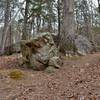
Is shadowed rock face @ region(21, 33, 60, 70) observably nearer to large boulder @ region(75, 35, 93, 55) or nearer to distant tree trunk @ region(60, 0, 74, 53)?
distant tree trunk @ region(60, 0, 74, 53)

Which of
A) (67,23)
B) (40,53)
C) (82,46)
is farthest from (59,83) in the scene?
(82,46)

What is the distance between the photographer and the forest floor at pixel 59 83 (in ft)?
18.1

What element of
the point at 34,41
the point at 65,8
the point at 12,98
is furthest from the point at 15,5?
the point at 12,98

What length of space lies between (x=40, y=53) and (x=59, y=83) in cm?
262

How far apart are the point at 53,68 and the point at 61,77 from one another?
1.06 meters

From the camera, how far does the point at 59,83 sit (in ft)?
22.2

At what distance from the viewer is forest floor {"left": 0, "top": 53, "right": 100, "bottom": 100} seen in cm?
551

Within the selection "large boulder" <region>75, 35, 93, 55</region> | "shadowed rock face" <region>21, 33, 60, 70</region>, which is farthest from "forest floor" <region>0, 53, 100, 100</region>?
"large boulder" <region>75, 35, 93, 55</region>

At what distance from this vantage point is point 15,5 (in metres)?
21.7

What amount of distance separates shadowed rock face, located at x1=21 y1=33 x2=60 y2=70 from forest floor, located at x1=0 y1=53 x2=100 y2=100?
41cm

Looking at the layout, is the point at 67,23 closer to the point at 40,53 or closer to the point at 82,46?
the point at 82,46

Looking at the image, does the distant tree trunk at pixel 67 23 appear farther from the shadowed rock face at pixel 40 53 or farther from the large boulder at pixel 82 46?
the shadowed rock face at pixel 40 53

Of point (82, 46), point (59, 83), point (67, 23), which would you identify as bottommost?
point (59, 83)

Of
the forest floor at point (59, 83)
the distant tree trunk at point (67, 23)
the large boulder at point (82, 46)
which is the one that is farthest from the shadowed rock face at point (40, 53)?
the large boulder at point (82, 46)
